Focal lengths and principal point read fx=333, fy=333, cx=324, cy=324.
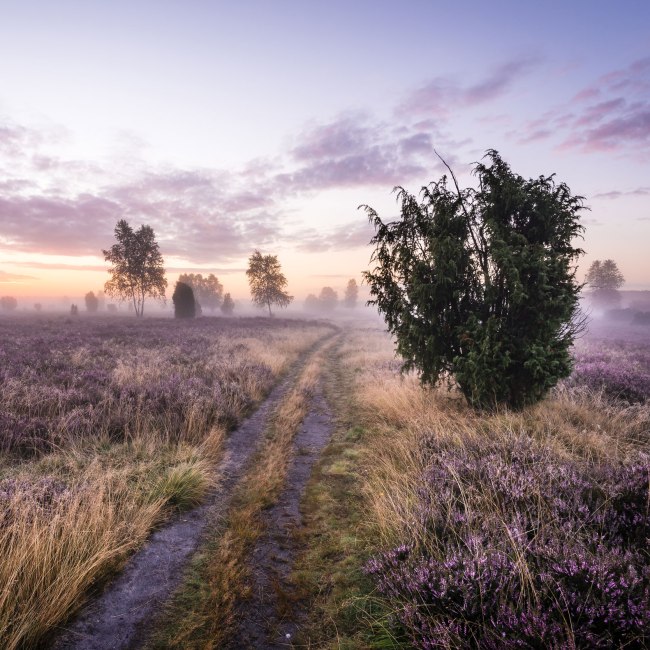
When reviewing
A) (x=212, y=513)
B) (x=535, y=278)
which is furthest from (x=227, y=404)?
(x=535, y=278)

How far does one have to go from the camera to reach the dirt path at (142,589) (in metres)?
2.75

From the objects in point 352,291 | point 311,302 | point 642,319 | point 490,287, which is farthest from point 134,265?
point 311,302

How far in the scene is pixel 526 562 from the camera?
2.83m

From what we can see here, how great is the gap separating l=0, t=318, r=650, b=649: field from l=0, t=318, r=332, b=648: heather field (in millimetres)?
33

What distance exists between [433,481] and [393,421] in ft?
11.9

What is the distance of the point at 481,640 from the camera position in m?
2.26

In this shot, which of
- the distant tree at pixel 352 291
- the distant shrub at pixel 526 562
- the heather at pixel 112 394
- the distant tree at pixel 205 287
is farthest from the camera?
the distant tree at pixel 352 291

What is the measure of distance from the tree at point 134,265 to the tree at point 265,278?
44.5 feet

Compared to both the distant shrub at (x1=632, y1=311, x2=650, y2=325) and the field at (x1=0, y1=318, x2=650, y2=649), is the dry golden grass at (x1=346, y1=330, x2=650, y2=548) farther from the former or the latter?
the distant shrub at (x1=632, y1=311, x2=650, y2=325)

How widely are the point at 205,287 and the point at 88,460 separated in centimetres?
9084

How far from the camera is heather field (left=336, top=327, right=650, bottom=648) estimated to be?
224cm

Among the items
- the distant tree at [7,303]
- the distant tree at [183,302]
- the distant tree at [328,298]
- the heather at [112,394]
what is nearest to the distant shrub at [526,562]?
the heather at [112,394]

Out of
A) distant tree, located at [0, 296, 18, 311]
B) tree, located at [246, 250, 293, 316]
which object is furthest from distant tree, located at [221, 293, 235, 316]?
distant tree, located at [0, 296, 18, 311]

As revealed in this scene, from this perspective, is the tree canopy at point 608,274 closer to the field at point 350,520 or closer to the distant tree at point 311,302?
the field at point 350,520
